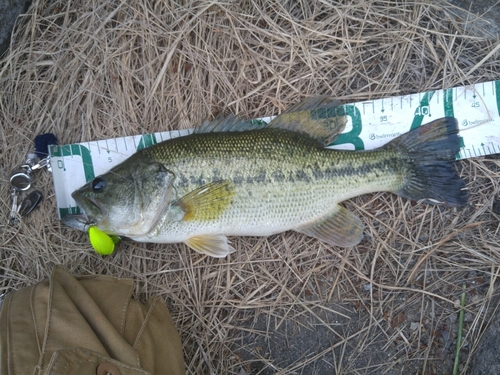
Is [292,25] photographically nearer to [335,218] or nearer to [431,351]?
[335,218]

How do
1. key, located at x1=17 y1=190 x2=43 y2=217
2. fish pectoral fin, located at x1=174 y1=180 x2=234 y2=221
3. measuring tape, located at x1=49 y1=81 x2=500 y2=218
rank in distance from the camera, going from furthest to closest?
key, located at x1=17 y1=190 x2=43 y2=217 < measuring tape, located at x1=49 y1=81 x2=500 y2=218 < fish pectoral fin, located at x1=174 y1=180 x2=234 y2=221

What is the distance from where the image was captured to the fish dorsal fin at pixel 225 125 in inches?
114

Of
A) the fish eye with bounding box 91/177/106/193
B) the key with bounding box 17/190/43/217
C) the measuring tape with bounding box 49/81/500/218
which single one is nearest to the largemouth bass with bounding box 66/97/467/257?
the fish eye with bounding box 91/177/106/193

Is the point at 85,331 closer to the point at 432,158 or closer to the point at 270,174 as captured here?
the point at 270,174

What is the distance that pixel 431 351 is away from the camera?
9.71 ft

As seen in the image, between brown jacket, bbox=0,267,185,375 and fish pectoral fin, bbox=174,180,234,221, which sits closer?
brown jacket, bbox=0,267,185,375

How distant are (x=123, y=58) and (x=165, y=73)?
39 cm

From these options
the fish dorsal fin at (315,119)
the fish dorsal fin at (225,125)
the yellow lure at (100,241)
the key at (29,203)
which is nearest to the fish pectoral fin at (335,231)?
the fish dorsal fin at (315,119)

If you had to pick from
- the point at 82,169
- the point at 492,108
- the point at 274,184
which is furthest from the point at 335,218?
the point at 82,169

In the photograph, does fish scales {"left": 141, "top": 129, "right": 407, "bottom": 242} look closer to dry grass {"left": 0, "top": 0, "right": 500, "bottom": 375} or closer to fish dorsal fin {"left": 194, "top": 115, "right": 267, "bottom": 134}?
fish dorsal fin {"left": 194, "top": 115, "right": 267, "bottom": 134}

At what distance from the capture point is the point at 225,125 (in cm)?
289

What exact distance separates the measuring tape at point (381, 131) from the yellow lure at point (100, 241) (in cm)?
49

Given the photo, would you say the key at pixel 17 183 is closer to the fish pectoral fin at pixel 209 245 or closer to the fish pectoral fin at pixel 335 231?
the fish pectoral fin at pixel 209 245

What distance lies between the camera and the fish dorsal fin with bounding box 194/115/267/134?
2.88 meters
